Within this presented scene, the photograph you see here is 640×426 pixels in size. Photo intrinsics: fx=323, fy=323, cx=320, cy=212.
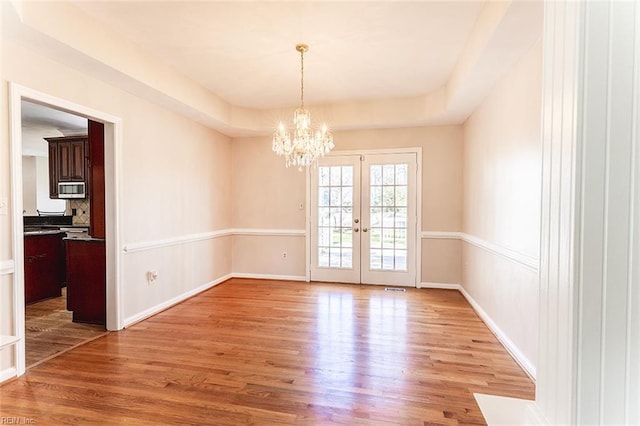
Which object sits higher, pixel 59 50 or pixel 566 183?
pixel 59 50

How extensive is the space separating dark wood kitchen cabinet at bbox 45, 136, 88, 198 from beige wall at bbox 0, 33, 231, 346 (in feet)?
7.82

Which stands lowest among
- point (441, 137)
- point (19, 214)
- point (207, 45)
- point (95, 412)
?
point (95, 412)

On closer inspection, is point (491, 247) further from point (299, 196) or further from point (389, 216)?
point (299, 196)

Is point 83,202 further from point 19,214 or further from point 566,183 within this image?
point 566,183

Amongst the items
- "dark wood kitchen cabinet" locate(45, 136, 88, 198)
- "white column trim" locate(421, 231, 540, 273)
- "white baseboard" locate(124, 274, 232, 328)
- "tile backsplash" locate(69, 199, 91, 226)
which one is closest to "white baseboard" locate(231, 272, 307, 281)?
"white baseboard" locate(124, 274, 232, 328)

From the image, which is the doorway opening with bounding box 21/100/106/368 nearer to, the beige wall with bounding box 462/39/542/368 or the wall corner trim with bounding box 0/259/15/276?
the wall corner trim with bounding box 0/259/15/276

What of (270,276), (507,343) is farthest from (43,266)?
(507,343)

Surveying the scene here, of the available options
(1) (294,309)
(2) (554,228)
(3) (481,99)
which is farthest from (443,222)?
(2) (554,228)

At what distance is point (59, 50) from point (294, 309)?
11.6ft

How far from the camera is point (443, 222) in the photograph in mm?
5254

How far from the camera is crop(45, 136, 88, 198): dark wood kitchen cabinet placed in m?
5.68

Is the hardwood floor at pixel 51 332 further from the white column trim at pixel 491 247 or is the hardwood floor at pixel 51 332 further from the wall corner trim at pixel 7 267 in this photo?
the white column trim at pixel 491 247

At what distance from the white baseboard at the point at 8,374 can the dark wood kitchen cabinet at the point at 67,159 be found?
4.05 meters

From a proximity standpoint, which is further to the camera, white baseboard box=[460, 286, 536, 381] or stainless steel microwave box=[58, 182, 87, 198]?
stainless steel microwave box=[58, 182, 87, 198]
